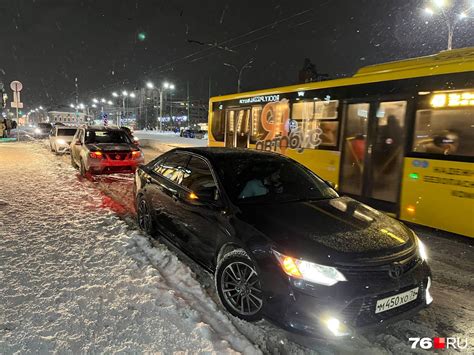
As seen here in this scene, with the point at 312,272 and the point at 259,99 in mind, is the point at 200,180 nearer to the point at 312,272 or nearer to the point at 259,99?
the point at 312,272

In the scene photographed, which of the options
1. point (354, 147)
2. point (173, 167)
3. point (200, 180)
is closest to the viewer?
point (200, 180)

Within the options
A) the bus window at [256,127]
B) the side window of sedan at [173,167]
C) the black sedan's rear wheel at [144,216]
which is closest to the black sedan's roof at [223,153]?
the side window of sedan at [173,167]

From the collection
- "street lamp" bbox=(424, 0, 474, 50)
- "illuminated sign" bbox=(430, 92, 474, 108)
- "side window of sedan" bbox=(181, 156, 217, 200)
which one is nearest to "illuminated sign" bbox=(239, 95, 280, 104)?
"illuminated sign" bbox=(430, 92, 474, 108)

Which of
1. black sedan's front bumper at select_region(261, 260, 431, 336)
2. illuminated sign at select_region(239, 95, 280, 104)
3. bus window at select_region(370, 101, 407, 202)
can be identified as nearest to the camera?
black sedan's front bumper at select_region(261, 260, 431, 336)

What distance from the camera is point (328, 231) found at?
3.30 meters

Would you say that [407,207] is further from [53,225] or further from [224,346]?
[53,225]

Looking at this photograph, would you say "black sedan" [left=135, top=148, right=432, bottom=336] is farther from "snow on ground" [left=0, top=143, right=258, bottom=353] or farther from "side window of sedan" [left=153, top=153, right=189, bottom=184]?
"snow on ground" [left=0, top=143, right=258, bottom=353]

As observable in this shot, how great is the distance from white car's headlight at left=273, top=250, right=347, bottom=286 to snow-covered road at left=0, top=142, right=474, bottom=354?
0.62 metres

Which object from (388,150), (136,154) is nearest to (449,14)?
(388,150)

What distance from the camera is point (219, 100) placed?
40.5ft

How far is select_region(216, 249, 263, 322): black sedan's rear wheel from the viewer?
322 cm

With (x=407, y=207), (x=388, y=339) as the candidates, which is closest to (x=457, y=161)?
(x=407, y=207)

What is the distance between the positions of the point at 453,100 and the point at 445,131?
0.49m

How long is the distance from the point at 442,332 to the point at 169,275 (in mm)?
2773
